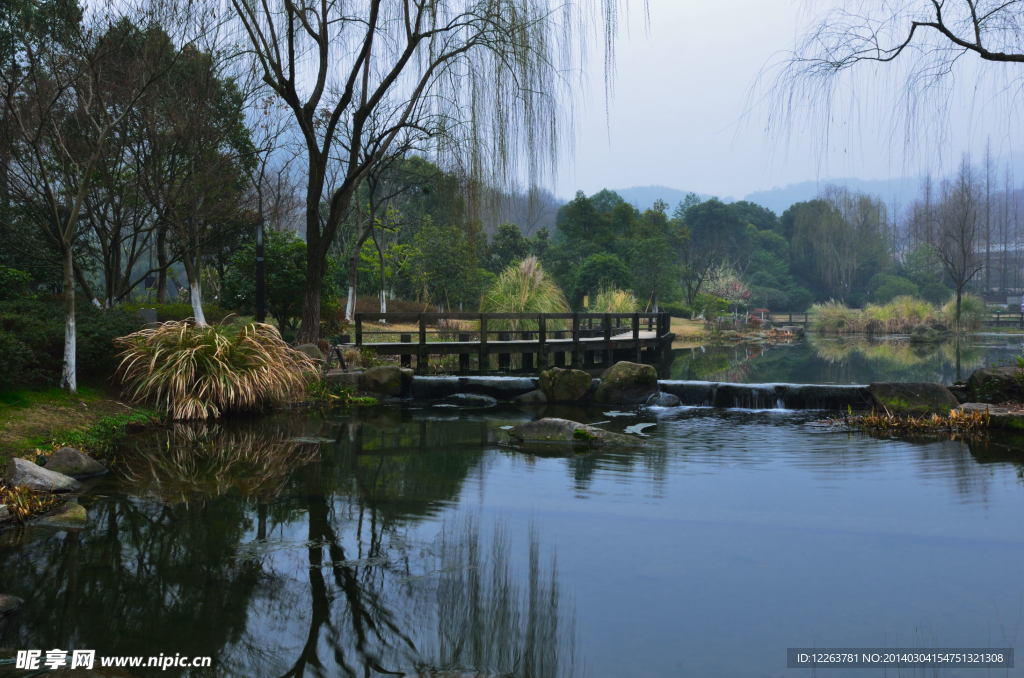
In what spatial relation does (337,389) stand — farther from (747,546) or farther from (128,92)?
(747,546)

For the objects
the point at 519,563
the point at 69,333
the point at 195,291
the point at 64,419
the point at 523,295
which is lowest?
the point at 519,563

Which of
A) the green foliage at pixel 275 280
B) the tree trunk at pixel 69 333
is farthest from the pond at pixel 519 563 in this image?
the green foliage at pixel 275 280

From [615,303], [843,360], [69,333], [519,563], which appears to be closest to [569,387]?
[69,333]

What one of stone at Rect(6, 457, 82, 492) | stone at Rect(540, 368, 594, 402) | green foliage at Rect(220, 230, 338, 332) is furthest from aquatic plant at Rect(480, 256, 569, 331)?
stone at Rect(6, 457, 82, 492)

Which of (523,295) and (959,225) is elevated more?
(959,225)

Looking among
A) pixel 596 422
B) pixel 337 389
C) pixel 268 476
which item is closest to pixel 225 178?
pixel 337 389

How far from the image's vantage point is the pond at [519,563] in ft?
14.3

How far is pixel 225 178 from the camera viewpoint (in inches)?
797

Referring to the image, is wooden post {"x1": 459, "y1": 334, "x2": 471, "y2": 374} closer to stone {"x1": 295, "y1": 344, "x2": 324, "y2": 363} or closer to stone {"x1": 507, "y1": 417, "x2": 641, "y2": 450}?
stone {"x1": 295, "y1": 344, "x2": 324, "y2": 363}

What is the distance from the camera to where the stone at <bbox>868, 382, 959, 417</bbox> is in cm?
1305

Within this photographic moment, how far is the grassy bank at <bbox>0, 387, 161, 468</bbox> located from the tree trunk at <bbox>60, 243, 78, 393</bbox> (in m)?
0.19

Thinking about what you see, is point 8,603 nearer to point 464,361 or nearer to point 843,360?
point 464,361

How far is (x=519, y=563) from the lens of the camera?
569cm

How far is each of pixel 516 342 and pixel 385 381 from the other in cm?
642
